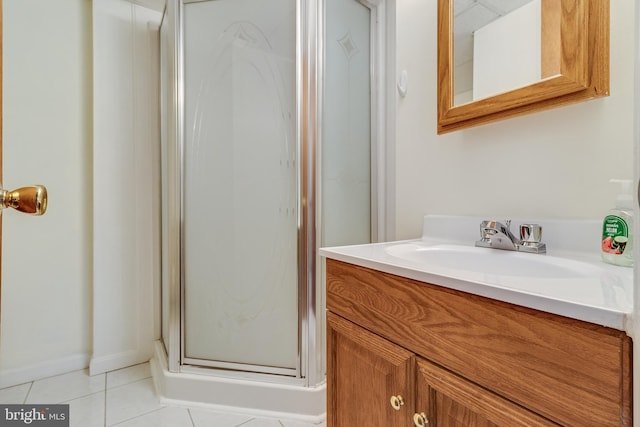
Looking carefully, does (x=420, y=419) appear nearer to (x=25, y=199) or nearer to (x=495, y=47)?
(x=25, y=199)

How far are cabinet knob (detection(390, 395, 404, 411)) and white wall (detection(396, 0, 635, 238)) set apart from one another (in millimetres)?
604

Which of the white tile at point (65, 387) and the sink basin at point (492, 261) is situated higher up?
the sink basin at point (492, 261)

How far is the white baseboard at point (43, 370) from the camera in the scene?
1.51 metres

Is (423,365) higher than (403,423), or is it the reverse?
(423,365)

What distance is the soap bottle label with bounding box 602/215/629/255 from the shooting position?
617 millimetres

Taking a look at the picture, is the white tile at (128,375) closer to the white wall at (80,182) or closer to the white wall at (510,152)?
the white wall at (80,182)

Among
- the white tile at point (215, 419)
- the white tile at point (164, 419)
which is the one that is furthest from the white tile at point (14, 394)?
the white tile at point (215, 419)

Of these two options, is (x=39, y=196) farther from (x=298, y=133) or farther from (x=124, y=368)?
(x=124, y=368)

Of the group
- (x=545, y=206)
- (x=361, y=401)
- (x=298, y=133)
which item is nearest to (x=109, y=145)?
(x=298, y=133)

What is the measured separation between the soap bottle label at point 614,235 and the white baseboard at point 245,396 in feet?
3.57

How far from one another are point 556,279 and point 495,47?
76 centimetres

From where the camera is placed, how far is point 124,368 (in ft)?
5.58

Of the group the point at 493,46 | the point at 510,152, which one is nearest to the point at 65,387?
the point at 510,152

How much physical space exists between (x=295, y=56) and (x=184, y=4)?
60 cm
